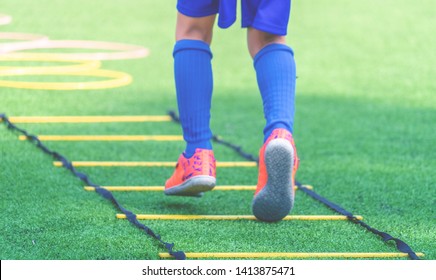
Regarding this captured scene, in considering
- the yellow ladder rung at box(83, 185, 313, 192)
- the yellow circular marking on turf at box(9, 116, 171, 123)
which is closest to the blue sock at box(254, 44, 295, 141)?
the yellow ladder rung at box(83, 185, 313, 192)

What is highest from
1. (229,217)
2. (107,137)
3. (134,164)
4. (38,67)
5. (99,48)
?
(229,217)

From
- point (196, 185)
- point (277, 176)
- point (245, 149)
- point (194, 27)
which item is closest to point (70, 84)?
point (245, 149)

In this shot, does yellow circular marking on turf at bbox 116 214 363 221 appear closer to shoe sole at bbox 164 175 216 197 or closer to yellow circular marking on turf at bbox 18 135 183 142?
shoe sole at bbox 164 175 216 197

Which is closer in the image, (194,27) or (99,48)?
(194,27)

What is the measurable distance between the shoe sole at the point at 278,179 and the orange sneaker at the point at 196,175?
0.23m

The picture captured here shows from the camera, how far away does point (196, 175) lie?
3.11 metres

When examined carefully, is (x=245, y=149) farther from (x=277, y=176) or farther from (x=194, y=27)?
(x=277, y=176)

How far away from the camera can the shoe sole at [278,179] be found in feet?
9.30

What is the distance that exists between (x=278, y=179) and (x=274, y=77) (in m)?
0.36

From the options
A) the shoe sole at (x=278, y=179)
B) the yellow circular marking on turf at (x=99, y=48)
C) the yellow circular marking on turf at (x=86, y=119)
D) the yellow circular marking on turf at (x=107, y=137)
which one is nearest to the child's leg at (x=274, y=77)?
the shoe sole at (x=278, y=179)

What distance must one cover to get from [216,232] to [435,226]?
0.70 m

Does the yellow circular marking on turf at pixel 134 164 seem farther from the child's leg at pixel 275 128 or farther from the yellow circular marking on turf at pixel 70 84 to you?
the yellow circular marking on turf at pixel 70 84

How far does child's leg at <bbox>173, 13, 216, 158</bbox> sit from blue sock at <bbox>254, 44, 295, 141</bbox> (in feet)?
0.63
